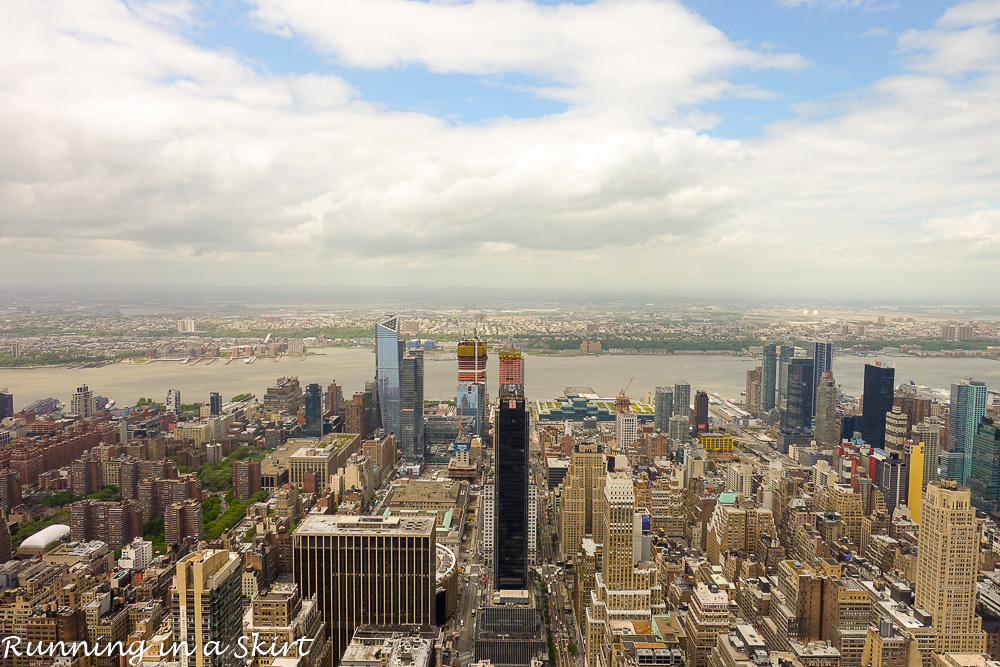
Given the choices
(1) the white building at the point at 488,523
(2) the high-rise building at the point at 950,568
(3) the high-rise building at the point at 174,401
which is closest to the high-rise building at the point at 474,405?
(1) the white building at the point at 488,523

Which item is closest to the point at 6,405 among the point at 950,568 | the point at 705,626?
the point at 705,626

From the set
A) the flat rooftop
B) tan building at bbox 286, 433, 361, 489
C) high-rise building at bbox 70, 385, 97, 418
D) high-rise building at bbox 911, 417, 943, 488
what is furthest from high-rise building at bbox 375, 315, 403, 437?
high-rise building at bbox 911, 417, 943, 488

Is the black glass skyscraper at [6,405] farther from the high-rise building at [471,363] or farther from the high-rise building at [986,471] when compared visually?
the high-rise building at [986,471]

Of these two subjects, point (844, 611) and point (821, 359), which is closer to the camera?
point (844, 611)

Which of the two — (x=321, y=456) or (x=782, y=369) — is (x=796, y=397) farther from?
(x=321, y=456)

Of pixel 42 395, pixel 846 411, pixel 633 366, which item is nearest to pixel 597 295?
pixel 633 366

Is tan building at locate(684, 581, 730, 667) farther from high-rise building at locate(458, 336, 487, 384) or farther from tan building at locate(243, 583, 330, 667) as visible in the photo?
high-rise building at locate(458, 336, 487, 384)
